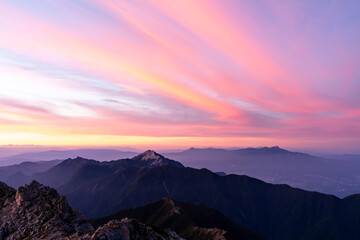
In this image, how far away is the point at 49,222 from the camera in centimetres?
8606

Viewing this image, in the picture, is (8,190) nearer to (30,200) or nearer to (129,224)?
(30,200)

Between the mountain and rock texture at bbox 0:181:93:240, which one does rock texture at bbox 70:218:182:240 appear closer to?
the mountain

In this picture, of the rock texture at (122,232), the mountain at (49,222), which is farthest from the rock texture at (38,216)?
the rock texture at (122,232)

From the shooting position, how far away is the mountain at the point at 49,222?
62.7 m

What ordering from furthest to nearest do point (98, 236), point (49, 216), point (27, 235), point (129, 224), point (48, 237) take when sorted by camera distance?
1. point (49, 216)
2. point (27, 235)
3. point (48, 237)
4. point (129, 224)
5. point (98, 236)

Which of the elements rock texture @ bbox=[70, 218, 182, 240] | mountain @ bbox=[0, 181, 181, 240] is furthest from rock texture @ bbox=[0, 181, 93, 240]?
rock texture @ bbox=[70, 218, 182, 240]

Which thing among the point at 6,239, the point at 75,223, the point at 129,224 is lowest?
the point at 6,239

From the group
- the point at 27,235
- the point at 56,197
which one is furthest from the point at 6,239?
the point at 56,197

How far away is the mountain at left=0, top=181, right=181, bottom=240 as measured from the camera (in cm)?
6269

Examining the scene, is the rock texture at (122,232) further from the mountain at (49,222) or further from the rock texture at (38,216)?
the rock texture at (38,216)

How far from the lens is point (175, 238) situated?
79188 millimetres

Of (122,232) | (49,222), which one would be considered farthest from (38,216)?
(122,232)

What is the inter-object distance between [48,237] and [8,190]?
60451 millimetres

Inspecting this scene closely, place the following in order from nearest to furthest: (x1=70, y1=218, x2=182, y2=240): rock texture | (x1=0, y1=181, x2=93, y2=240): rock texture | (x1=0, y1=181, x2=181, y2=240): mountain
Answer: (x1=70, y1=218, x2=182, y2=240): rock texture
(x1=0, y1=181, x2=181, y2=240): mountain
(x1=0, y1=181, x2=93, y2=240): rock texture
